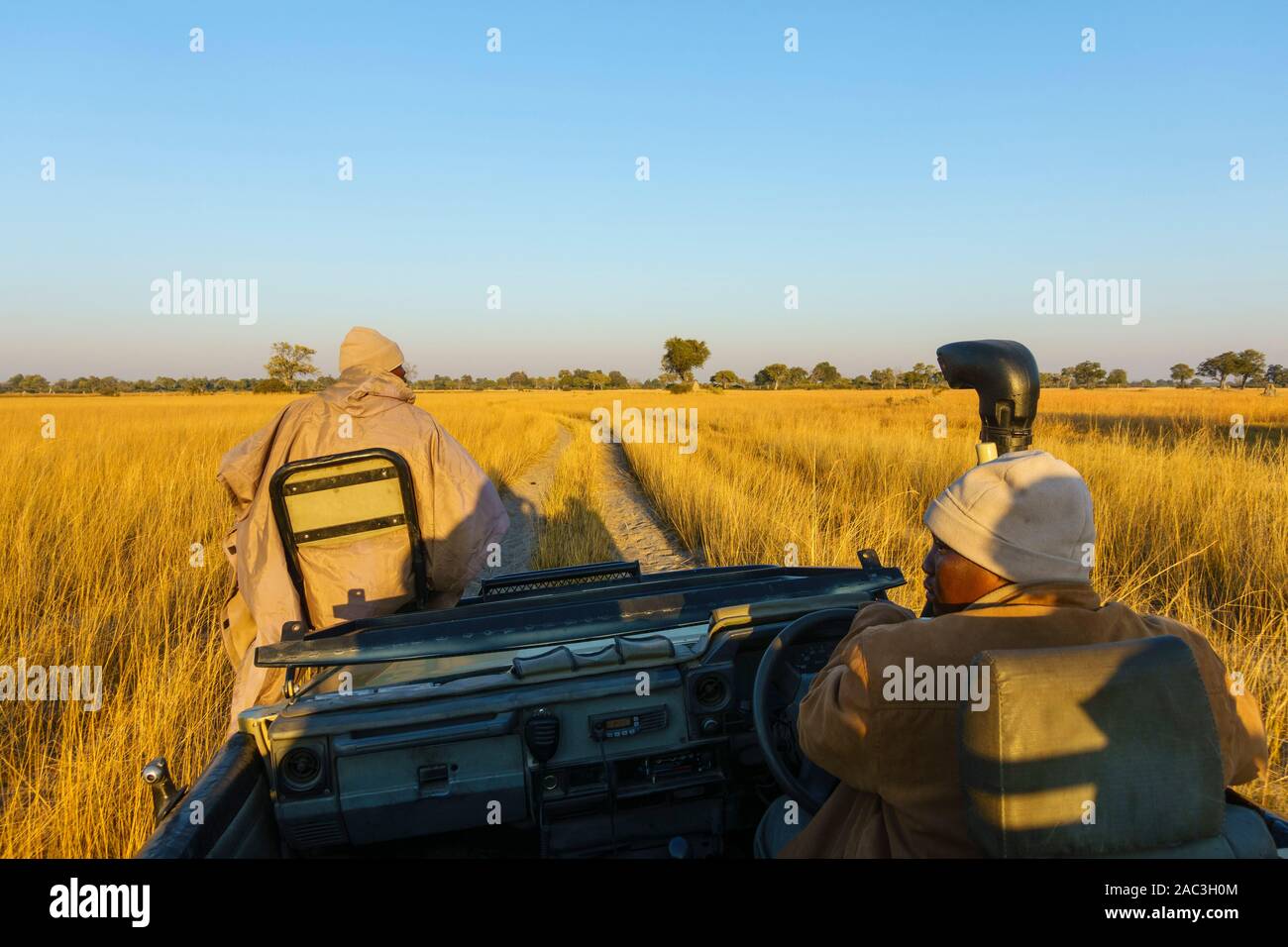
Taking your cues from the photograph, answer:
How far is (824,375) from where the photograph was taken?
96625 millimetres

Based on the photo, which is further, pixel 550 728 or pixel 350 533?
pixel 350 533

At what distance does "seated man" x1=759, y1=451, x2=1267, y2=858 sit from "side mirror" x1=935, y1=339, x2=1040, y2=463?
0.95 meters

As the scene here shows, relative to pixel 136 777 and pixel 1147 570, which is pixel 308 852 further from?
pixel 1147 570

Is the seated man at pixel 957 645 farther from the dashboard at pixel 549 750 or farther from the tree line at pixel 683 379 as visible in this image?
the tree line at pixel 683 379

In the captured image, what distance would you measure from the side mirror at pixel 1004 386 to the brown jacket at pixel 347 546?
2.24 m

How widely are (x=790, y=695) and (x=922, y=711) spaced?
0.77m

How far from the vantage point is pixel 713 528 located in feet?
27.4

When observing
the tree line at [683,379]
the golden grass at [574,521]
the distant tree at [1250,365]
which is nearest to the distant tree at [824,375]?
the tree line at [683,379]

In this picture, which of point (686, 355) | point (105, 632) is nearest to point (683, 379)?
point (686, 355)

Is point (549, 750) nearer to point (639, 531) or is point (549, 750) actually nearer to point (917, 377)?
point (639, 531)

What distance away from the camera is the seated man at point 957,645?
58.6 inches

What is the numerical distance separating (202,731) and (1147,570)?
6741mm
